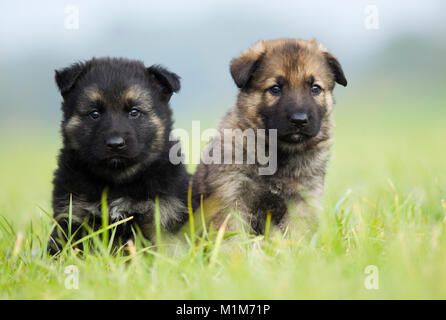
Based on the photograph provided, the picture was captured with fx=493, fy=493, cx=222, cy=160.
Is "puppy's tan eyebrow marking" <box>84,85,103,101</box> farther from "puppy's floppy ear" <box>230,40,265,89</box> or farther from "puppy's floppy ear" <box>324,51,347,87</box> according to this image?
"puppy's floppy ear" <box>324,51,347,87</box>

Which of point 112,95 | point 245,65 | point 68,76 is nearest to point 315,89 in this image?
point 245,65

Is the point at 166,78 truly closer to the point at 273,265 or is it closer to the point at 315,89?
the point at 315,89

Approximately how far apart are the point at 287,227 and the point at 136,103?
1541 mm

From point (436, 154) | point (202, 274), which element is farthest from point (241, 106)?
point (436, 154)

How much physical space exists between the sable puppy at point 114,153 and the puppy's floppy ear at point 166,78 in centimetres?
3

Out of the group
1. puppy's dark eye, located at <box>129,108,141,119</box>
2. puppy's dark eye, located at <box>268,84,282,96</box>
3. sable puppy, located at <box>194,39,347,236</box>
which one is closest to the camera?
puppy's dark eye, located at <box>129,108,141,119</box>

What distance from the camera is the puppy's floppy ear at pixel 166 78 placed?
407 cm

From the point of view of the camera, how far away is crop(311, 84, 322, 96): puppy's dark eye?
4.25m

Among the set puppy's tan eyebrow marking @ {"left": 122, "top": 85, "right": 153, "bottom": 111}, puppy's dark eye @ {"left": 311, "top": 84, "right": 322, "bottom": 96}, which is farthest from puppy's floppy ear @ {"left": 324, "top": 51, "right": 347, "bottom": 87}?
puppy's tan eyebrow marking @ {"left": 122, "top": 85, "right": 153, "bottom": 111}

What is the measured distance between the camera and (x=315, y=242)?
3.53m

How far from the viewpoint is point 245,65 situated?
4.26m

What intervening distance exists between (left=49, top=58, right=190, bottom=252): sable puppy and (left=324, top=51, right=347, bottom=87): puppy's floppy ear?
1.47m
